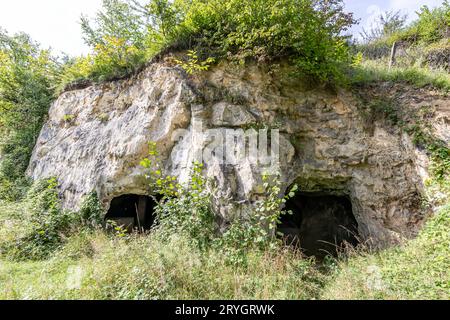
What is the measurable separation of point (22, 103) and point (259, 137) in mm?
8786

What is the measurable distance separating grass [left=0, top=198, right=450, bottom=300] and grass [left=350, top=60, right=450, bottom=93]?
3.06 m

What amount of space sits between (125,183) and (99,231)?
1168mm

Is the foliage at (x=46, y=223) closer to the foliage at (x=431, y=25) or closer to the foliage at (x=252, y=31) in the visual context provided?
the foliage at (x=252, y=31)

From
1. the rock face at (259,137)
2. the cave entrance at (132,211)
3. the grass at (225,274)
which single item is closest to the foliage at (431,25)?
the rock face at (259,137)

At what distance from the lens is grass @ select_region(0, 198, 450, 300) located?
292cm

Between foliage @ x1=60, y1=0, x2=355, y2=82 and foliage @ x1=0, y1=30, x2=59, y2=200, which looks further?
foliage @ x1=0, y1=30, x2=59, y2=200

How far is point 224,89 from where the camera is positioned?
522 centimetres

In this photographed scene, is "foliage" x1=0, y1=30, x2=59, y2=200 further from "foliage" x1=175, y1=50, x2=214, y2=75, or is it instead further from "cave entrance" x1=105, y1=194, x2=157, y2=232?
"foliage" x1=175, y1=50, x2=214, y2=75

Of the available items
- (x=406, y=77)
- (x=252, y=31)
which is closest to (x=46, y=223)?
(x=252, y=31)

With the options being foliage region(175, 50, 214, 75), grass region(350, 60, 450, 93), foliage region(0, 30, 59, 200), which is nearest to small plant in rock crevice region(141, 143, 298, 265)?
foliage region(175, 50, 214, 75)

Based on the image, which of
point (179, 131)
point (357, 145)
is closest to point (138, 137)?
point (179, 131)

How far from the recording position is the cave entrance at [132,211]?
6.74 metres

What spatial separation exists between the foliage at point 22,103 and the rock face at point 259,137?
405 cm
